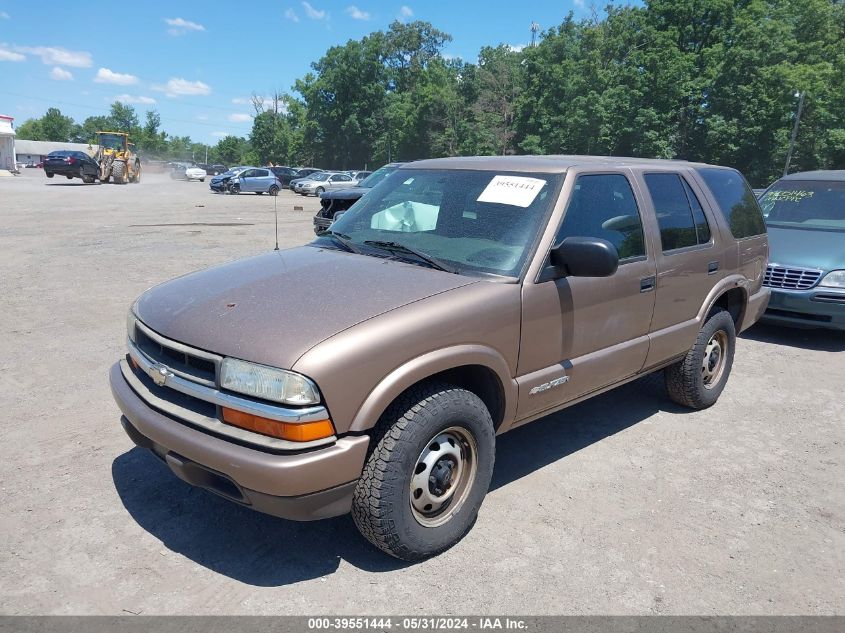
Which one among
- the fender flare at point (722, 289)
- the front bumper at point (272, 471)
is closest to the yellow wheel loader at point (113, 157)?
the fender flare at point (722, 289)

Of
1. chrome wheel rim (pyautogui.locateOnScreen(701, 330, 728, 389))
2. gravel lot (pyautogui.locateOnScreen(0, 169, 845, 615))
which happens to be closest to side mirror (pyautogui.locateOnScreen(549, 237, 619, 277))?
gravel lot (pyautogui.locateOnScreen(0, 169, 845, 615))

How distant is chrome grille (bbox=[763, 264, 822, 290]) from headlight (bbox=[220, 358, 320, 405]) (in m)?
5.96

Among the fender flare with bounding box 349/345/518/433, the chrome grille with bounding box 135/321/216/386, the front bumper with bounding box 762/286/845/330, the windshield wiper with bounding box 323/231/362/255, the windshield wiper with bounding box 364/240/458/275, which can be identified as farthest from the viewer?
the front bumper with bounding box 762/286/845/330

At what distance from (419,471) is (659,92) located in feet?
139

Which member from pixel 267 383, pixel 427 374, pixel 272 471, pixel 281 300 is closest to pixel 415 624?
pixel 272 471

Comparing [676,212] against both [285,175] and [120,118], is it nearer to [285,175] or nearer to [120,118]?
[285,175]

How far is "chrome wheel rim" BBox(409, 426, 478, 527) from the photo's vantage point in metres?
2.90

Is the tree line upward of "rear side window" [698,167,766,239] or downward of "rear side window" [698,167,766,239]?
upward

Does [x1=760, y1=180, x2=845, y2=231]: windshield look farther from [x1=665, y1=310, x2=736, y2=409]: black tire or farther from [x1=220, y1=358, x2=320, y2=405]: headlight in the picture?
[x1=220, y1=358, x2=320, y2=405]: headlight

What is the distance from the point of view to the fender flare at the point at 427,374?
2566mm

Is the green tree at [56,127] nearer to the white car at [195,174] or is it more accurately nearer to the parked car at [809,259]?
the white car at [195,174]

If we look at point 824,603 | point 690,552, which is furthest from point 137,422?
point 824,603

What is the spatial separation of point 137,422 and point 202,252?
9.80m

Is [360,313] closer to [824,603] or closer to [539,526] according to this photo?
[539,526]
